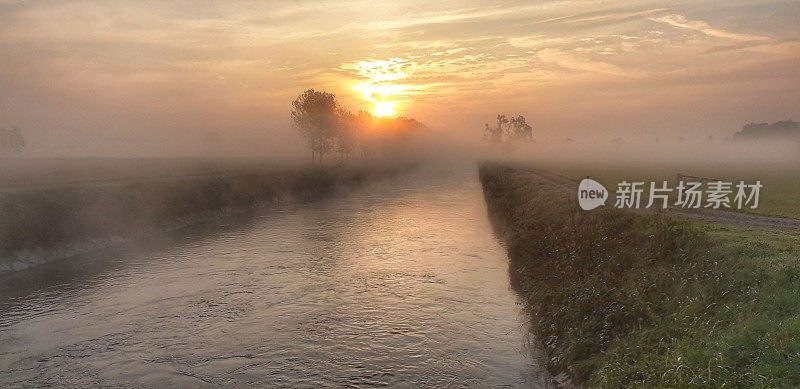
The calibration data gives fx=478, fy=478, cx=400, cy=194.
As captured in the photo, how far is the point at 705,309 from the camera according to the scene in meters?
15.9

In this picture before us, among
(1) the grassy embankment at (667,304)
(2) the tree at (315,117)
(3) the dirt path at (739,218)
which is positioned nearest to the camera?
(1) the grassy embankment at (667,304)

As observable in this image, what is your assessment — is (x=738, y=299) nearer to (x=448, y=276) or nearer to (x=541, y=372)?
(x=541, y=372)

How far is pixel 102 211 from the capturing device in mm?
48688

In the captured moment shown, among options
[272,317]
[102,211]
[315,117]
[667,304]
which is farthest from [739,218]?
[315,117]

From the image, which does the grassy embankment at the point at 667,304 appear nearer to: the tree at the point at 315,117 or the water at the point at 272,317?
the water at the point at 272,317

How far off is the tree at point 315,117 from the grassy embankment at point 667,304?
10685 centimetres

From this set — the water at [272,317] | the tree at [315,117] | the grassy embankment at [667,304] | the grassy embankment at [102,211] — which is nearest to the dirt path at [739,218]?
the grassy embankment at [667,304]

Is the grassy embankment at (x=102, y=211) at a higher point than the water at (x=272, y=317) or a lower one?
higher

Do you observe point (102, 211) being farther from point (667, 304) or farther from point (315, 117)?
point (315, 117)

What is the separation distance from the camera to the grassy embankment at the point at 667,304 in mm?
12688

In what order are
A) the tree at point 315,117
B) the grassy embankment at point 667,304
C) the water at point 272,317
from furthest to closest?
1. the tree at point 315,117
2. the water at point 272,317
3. the grassy embankment at point 667,304

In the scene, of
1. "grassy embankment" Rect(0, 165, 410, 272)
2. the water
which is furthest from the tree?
the water

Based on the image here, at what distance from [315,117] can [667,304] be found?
390 feet

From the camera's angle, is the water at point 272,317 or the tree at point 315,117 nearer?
the water at point 272,317
